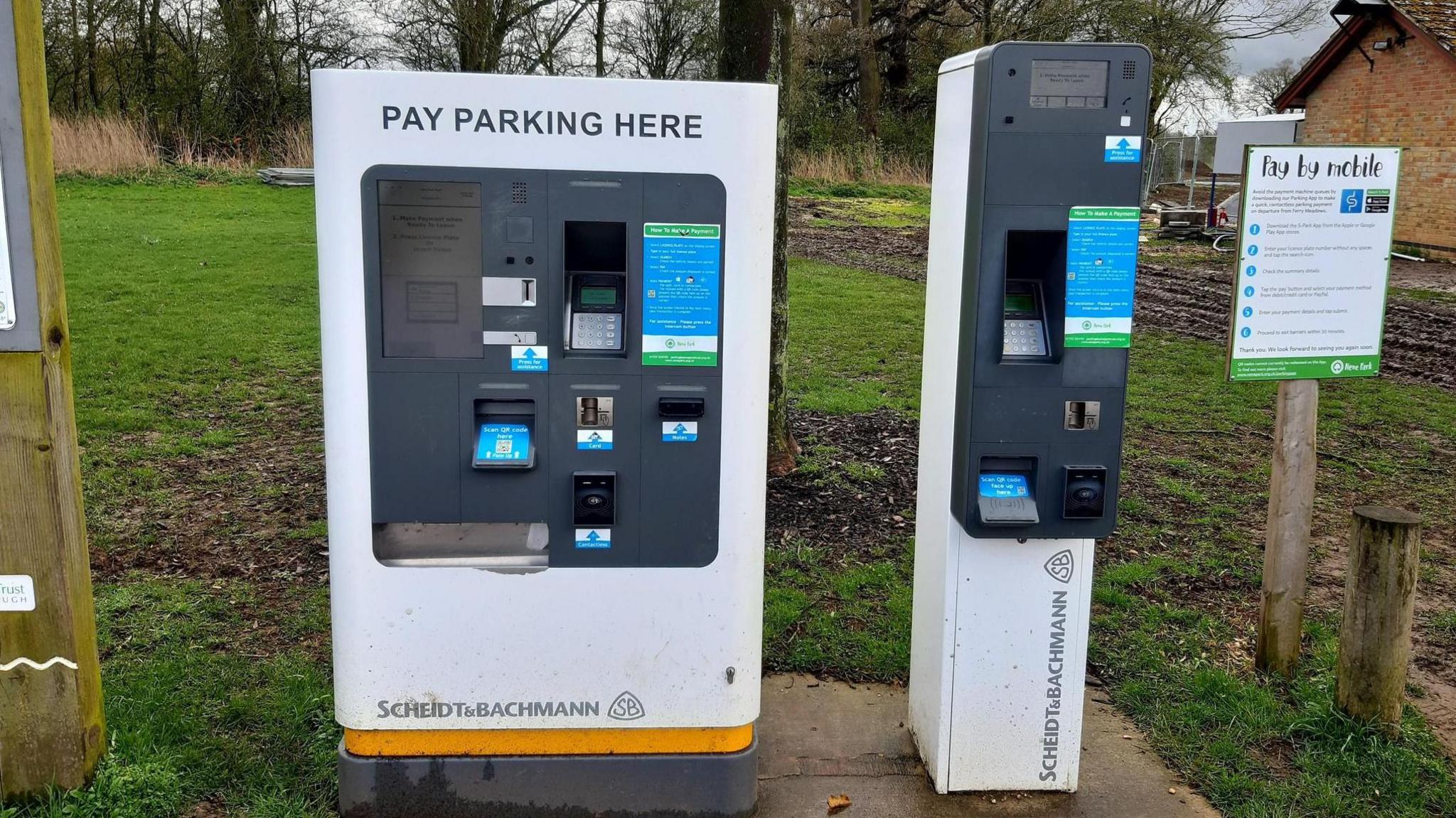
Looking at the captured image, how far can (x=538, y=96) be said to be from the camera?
2.73 meters

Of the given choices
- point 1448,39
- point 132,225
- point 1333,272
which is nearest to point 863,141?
point 1448,39

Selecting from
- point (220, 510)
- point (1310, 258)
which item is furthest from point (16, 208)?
point (1310, 258)

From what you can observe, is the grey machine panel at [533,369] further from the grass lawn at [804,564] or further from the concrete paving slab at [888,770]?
the grass lawn at [804,564]

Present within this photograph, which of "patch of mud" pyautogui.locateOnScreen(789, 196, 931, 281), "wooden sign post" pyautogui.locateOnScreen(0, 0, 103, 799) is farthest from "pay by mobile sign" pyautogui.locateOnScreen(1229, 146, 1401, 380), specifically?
"patch of mud" pyautogui.locateOnScreen(789, 196, 931, 281)

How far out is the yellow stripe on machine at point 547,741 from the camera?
10.0 ft

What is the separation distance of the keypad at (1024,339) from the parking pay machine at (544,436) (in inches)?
27.4

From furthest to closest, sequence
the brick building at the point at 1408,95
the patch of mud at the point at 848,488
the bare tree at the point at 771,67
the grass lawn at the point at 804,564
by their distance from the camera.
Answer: the brick building at the point at 1408,95 < the bare tree at the point at 771,67 < the patch of mud at the point at 848,488 < the grass lawn at the point at 804,564

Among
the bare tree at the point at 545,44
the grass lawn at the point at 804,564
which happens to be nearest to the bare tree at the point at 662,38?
the bare tree at the point at 545,44

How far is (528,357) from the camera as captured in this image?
9.35ft

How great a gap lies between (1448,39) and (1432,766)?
18.5 meters

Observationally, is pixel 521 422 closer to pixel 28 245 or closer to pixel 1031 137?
pixel 28 245

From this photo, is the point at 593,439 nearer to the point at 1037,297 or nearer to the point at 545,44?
the point at 1037,297

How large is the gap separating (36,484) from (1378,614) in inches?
159

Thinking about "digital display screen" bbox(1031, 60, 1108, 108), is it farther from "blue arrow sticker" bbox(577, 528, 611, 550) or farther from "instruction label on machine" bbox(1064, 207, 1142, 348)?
"blue arrow sticker" bbox(577, 528, 611, 550)
